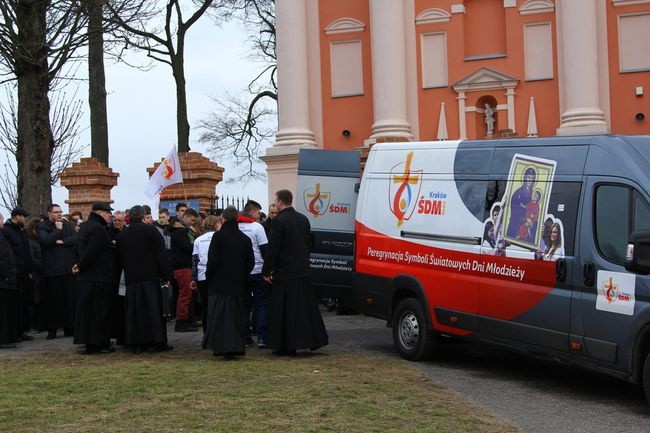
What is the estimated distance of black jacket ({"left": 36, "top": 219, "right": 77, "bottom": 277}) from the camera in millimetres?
15938

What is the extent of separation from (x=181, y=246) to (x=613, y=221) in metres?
8.25

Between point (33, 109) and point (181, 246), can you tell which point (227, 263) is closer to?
point (181, 246)

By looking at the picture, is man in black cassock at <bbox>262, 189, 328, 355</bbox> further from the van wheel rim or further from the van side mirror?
the van side mirror

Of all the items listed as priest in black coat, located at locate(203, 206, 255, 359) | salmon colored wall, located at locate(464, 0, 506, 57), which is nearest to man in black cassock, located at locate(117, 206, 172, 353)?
priest in black coat, located at locate(203, 206, 255, 359)

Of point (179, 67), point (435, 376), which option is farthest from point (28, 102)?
point (179, 67)

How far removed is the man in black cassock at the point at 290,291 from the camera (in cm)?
1269

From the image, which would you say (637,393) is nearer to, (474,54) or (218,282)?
(218,282)

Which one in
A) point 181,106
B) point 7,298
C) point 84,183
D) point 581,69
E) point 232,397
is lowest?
point 232,397

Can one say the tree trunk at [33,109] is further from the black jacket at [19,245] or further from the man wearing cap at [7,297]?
the man wearing cap at [7,297]

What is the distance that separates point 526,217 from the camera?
428 inches

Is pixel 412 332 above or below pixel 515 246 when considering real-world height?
below

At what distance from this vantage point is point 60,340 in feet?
52.0

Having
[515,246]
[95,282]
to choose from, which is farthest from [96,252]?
[515,246]

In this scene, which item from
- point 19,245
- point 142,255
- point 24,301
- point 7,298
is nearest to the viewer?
point 142,255
